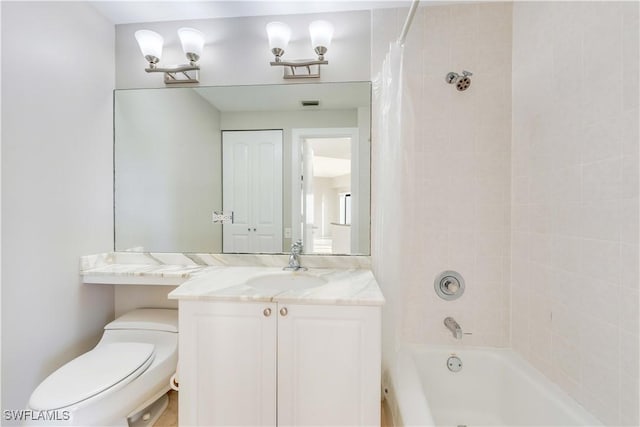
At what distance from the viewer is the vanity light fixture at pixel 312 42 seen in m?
1.45

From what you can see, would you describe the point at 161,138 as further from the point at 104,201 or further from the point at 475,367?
the point at 475,367

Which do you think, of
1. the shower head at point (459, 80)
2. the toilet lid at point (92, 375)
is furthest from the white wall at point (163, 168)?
the shower head at point (459, 80)

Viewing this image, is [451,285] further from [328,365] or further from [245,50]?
[245,50]

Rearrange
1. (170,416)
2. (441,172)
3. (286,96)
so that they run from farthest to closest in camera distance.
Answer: (286,96), (441,172), (170,416)

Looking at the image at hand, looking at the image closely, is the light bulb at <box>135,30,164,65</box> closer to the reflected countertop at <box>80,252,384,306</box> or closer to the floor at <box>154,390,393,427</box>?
the reflected countertop at <box>80,252,384,306</box>

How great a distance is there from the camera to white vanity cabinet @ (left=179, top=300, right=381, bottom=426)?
104cm

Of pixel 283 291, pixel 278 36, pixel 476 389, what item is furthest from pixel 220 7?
pixel 476 389

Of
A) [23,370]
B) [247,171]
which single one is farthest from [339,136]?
[23,370]

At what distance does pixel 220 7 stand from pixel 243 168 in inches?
36.9

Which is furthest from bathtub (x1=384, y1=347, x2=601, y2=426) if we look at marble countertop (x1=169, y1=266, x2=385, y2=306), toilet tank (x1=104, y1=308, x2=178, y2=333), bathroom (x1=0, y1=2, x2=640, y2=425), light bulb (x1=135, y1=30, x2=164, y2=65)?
light bulb (x1=135, y1=30, x2=164, y2=65)

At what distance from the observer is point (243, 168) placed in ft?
5.40

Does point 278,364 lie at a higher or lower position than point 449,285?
lower

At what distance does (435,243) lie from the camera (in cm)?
152

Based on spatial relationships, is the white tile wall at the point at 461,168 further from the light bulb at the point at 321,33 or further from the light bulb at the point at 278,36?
the light bulb at the point at 278,36
